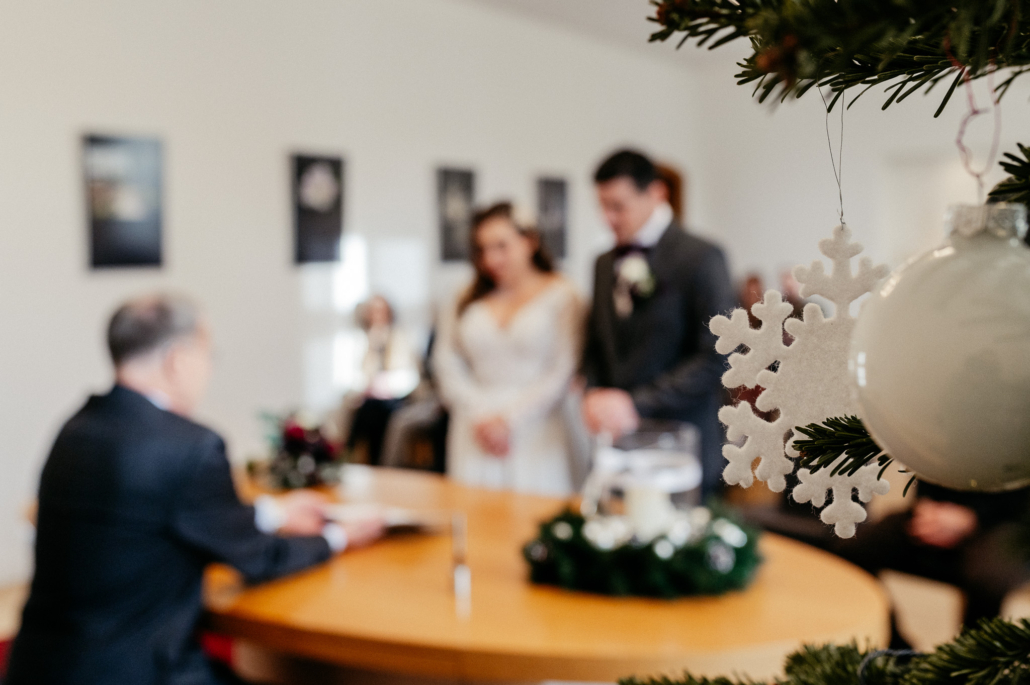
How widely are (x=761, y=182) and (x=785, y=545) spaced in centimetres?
731

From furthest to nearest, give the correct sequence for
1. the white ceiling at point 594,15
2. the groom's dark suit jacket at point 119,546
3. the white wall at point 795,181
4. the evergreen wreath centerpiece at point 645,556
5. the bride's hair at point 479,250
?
1. the white wall at point 795,181
2. the white ceiling at point 594,15
3. the bride's hair at point 479,250
4. the evergreen wreath centerpiece at point 645,556
5. the groom's dark suit jacket at point 119,546

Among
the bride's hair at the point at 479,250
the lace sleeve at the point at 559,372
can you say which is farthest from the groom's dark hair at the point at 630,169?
the lace sleeve at the point at 559,372

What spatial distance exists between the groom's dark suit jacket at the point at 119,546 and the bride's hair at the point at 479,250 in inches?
66.0

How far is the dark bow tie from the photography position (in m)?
3.10

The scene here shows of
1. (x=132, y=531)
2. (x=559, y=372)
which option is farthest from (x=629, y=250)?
(x=132, y=531)

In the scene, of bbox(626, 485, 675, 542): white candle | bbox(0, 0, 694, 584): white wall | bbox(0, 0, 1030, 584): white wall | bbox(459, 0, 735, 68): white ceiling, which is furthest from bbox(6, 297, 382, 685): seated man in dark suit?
bbox(459, 0, 735, 68): white ceiling

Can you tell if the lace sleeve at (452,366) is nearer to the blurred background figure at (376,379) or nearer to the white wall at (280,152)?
the white wall at (280,152)

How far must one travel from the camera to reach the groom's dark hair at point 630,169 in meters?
3.04

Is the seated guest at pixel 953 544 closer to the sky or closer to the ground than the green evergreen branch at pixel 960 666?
closer to the ground

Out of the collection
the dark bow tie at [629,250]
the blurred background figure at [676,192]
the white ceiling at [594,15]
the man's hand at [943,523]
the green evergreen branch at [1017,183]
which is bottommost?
the man's hand at [943,523]

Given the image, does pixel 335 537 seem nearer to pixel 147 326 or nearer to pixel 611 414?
pixel 147 326

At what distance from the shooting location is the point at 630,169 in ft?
9.99

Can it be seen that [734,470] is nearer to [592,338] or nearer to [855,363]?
[855,363]

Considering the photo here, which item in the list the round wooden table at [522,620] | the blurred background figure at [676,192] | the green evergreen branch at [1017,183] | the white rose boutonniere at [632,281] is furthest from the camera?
the blurred background figure at [676,192]
